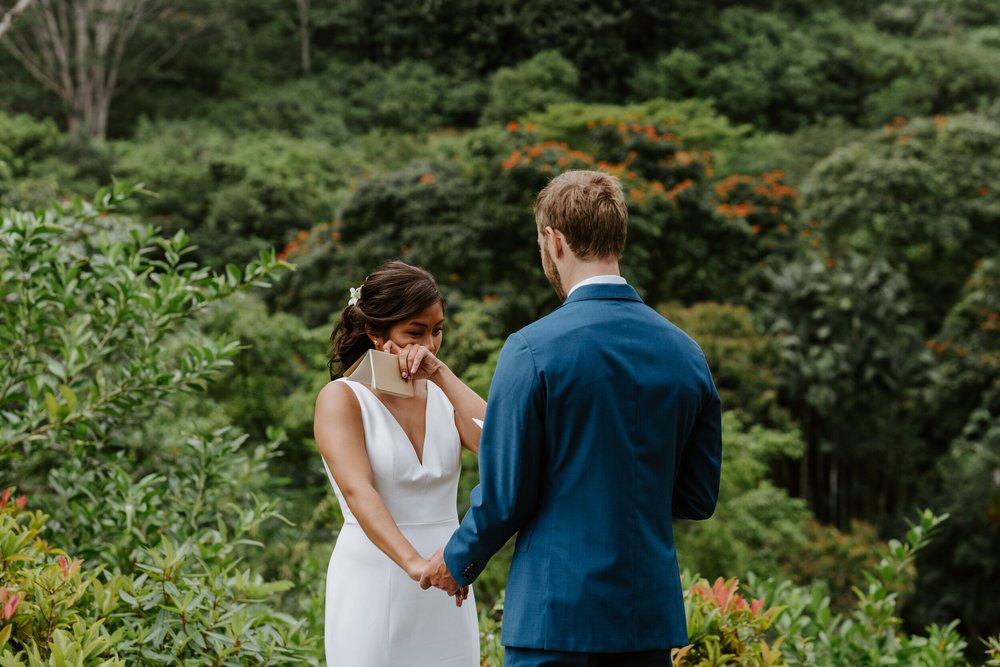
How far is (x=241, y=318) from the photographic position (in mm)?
7992

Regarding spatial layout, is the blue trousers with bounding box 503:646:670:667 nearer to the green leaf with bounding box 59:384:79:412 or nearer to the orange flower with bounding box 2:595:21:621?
the orange flower with bounding box 2:595:21:621

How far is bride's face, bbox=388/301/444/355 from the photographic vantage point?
2.20 meters

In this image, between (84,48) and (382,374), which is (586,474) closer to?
(382,374)

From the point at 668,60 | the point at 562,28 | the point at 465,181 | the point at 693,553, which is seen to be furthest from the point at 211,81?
the point at 693,553

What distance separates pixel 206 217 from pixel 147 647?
13076 mm

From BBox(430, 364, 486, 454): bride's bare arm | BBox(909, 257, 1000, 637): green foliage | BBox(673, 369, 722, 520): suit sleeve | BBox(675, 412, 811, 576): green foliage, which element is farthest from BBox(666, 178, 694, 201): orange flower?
BBox(673, 369, 722, 520): suit sleeve

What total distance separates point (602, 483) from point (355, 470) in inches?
23.9

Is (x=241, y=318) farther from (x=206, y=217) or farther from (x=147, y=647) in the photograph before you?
(x=206, y=217)

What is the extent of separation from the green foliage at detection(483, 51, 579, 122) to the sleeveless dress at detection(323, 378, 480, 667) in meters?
16.6

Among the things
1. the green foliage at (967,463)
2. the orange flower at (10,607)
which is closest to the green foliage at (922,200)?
the green foliage at (967,463)

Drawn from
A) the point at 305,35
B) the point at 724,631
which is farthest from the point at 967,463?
the point at 305,35

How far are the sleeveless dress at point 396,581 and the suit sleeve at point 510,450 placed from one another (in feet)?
1.24

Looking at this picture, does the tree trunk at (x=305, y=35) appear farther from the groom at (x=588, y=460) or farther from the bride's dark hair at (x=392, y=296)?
the groom at (x=588, y=460)

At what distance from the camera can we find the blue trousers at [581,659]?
5.61 feet
